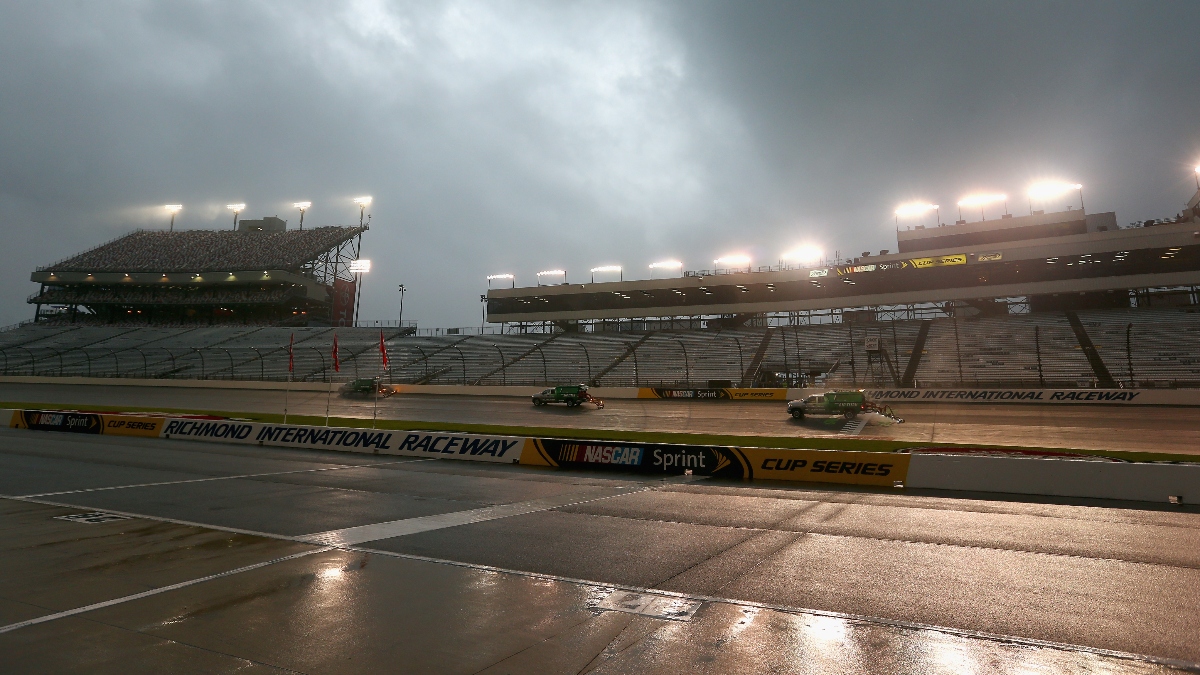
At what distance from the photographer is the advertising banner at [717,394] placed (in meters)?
39.3

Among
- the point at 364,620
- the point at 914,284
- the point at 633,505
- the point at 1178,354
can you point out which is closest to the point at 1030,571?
the point at 633,505

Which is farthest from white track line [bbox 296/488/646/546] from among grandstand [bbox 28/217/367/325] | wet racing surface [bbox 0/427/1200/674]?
grandstand [bbox 28/217/367/325]

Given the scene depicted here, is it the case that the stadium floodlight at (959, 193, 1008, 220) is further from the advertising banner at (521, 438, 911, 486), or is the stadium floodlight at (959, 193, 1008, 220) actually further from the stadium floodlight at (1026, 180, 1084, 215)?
the advertising banner at (521, 438, 911, 486)

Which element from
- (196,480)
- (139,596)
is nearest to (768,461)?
(139,596)

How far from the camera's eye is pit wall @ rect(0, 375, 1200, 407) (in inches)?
1243

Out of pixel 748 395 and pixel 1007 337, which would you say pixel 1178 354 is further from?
pixel 748 395

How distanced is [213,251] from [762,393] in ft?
269

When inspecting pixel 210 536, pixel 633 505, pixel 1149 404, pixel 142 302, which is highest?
pixel 142 302

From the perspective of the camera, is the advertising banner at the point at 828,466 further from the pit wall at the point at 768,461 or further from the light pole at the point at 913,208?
the light pole at the point at 913,208

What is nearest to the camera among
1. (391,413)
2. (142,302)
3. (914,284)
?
(391,413)

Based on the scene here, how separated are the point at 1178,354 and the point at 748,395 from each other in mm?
26648

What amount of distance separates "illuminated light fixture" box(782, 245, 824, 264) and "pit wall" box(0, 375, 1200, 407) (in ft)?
94.2

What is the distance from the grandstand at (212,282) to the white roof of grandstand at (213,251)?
14cm

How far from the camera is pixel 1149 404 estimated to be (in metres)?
31.2
